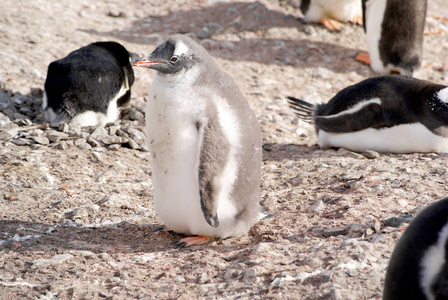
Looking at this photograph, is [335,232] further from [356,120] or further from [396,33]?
[396,33]

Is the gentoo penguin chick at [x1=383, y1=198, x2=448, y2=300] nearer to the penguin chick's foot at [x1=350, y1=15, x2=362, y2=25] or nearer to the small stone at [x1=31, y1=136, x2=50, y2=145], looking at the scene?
the small stone at [x1=31, y1=136, x2=50, y2=145]

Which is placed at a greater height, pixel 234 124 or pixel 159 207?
pixel 234 124

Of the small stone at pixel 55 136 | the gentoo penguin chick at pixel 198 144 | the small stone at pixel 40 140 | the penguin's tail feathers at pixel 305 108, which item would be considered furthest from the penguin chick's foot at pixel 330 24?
the gentoo penguin chick at pixel 198 144

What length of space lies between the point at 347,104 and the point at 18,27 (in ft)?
12.9

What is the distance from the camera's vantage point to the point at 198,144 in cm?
278

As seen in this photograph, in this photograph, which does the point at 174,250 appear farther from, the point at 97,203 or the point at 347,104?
the point at 347,104

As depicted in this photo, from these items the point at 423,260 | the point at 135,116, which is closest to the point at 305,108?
the point at 135,116

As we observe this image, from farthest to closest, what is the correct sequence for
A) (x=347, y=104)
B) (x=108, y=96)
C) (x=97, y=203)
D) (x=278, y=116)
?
(x=278, y=116)
(x=108, y=96)
(x=347, y=104)
(x=97, y=203)

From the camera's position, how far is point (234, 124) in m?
2.91

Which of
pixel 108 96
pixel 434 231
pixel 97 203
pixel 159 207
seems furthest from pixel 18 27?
pixel 434 231

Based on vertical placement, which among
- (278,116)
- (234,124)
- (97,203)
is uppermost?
(234,124)

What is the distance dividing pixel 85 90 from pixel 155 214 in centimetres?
178

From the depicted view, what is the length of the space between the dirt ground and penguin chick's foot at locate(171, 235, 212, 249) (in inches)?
1.8

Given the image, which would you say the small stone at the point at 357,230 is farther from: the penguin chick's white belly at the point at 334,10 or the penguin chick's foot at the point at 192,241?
the penguin chick's white belly at the point at 334,10
